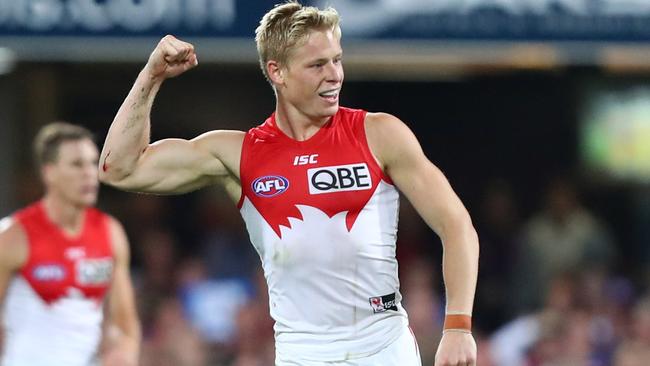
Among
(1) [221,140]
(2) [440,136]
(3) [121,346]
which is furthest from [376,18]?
(2) [440,136]

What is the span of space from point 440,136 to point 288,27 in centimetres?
984

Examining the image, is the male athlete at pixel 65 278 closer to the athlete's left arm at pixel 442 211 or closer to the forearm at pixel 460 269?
the athlete's left arm at pixel 442 211

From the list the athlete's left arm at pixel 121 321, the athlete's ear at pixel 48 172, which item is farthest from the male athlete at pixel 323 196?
the athlete's ear at pixel 48 172

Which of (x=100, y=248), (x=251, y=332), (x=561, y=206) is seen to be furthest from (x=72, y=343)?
(x=561, y=206)

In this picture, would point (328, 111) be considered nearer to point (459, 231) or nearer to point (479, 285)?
point (459, 231)

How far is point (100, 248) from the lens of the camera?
770cm

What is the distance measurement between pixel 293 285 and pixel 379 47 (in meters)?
4.90

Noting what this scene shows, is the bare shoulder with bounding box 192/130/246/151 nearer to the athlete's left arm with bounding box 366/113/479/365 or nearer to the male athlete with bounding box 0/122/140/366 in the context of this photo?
the athlete's left arm with bounding box 366/113/479/365

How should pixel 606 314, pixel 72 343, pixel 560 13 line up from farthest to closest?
pixel 606 314
pixel 560 13
pixel 72 343

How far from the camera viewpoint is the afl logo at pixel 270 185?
505cm

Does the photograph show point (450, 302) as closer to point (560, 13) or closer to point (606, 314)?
point (560, 13)

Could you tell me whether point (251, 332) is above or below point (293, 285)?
below

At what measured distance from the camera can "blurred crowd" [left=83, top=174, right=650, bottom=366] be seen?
32.7 ft

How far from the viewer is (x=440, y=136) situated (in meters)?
14.8
